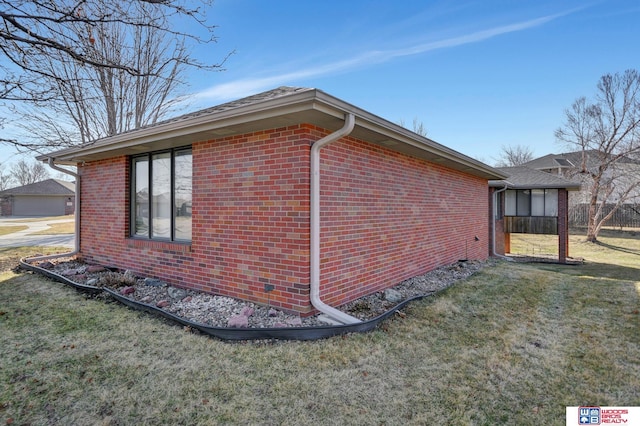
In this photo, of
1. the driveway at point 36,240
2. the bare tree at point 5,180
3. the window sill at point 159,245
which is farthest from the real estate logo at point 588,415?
the bare tree at point 5,180

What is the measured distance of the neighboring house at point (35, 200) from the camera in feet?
118

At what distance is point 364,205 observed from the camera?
5.23 meters

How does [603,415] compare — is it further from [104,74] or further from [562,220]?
[562,220]

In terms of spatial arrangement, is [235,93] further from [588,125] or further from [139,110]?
[588,125]

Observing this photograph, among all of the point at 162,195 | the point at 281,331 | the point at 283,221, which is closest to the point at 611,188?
the point at 283,221

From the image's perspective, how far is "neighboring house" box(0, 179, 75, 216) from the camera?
36.1m

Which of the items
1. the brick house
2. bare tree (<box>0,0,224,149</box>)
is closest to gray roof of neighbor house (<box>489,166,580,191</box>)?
the brick house

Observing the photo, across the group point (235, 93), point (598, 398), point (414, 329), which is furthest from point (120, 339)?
point (235, 93)

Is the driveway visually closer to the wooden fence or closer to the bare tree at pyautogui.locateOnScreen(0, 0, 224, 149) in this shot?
the bare tree at pyautogui.locateOnScreen(0, 0, 224, 149)

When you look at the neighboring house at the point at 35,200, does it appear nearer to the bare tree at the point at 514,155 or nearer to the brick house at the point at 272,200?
the brick house at the point at 272,200

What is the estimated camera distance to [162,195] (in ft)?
20.1

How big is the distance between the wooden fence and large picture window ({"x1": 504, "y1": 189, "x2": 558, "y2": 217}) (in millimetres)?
13137

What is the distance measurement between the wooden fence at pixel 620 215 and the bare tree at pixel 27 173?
226 ft

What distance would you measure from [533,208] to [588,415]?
1348cm
